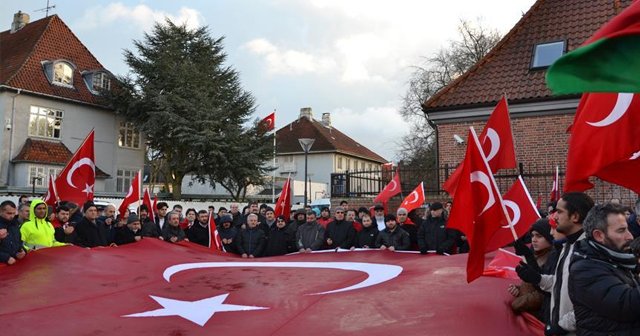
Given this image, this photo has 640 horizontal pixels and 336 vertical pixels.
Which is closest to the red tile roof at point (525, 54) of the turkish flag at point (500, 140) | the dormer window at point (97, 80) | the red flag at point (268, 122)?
the turkish flag at point (500, 140)

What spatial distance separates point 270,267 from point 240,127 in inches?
1140

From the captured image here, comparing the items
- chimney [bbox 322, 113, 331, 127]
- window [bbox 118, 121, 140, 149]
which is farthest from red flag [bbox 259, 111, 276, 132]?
chimney [bbox 322, 113, 331, 127]

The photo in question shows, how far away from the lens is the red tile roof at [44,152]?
3111 centimetres

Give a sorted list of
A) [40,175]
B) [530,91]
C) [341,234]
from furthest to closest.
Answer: [40,175]
[530,91]
[341,234]

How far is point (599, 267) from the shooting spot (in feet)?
9.90

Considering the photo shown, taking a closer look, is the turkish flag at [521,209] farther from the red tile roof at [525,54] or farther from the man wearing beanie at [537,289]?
the red tile roof at [525,54]

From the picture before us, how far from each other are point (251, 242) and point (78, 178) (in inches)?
129

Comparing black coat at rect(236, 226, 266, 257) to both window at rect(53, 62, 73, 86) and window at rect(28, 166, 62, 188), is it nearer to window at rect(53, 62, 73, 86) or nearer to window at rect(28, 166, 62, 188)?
window at rect(28, 166, 62, 188)

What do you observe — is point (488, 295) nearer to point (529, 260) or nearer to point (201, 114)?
point (529, 260)

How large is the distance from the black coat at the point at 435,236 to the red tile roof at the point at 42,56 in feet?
97.0

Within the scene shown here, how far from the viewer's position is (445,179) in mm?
19078

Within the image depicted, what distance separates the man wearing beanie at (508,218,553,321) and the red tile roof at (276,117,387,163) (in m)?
51.4

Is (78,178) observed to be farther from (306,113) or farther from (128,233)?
(306,113)

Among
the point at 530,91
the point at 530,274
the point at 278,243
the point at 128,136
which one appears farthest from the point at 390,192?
the point at 128,136
